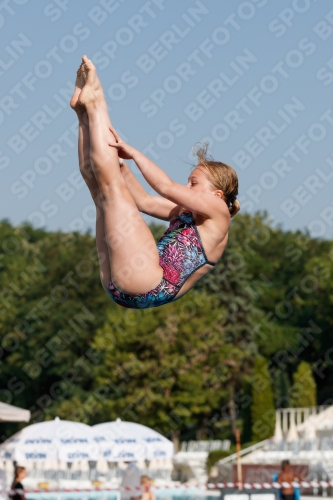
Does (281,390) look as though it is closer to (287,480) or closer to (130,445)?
(130,445)

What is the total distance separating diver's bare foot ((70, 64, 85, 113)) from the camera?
5301 millimetres

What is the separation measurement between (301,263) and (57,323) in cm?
1797

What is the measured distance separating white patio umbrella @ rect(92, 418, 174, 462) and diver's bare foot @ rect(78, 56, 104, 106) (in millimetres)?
13656

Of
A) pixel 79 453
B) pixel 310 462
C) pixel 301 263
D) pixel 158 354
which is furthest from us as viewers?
pixel 301 263

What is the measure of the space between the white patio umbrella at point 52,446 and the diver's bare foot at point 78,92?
13.4 meters

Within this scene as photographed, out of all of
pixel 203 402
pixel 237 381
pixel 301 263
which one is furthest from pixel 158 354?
pixel 301 263

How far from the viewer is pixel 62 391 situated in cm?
4891

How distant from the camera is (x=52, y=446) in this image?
1780 cm

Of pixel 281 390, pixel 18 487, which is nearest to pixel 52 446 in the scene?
pixel 18 487

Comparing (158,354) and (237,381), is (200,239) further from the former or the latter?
(237,381)

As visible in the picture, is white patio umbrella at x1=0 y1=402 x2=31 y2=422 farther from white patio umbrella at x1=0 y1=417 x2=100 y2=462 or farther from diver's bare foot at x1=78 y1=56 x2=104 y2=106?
diver's bare foot at x1=78 y1=56 x2=104 y2=106

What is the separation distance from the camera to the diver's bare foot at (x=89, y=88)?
17.1 feet

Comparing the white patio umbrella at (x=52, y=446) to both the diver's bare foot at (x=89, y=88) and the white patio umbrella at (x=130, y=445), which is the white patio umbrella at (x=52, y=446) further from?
the diver's bare foot at (x=89, y=88)

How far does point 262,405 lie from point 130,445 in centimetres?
2158
